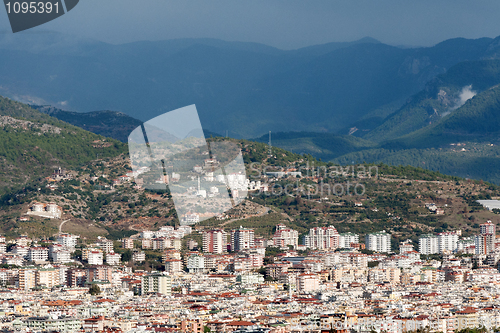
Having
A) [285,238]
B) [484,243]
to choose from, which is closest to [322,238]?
[285,238]

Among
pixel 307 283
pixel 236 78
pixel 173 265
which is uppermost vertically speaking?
pixel 236 78

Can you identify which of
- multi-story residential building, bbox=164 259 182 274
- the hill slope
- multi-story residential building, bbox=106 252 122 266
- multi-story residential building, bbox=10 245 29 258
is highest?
the hill slope

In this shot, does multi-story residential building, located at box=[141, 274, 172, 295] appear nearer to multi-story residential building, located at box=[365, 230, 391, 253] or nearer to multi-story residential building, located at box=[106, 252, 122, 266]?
multi-story residential building, located at box=[106, 252, 122, 266]

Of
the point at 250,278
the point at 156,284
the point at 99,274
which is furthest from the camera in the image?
the point at 250,278

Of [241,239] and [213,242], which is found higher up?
[241,239]

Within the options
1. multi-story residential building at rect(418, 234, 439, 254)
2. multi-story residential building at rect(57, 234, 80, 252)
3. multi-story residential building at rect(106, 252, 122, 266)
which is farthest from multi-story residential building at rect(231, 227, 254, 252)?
multi-story residential building at rect(418, 234, 439, 254)

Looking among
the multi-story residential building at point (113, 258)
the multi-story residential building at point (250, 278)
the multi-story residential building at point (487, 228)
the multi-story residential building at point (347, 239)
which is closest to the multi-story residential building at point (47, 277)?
the multi-story residential building at point (113, 258)

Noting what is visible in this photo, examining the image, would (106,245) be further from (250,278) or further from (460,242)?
(460,242)
